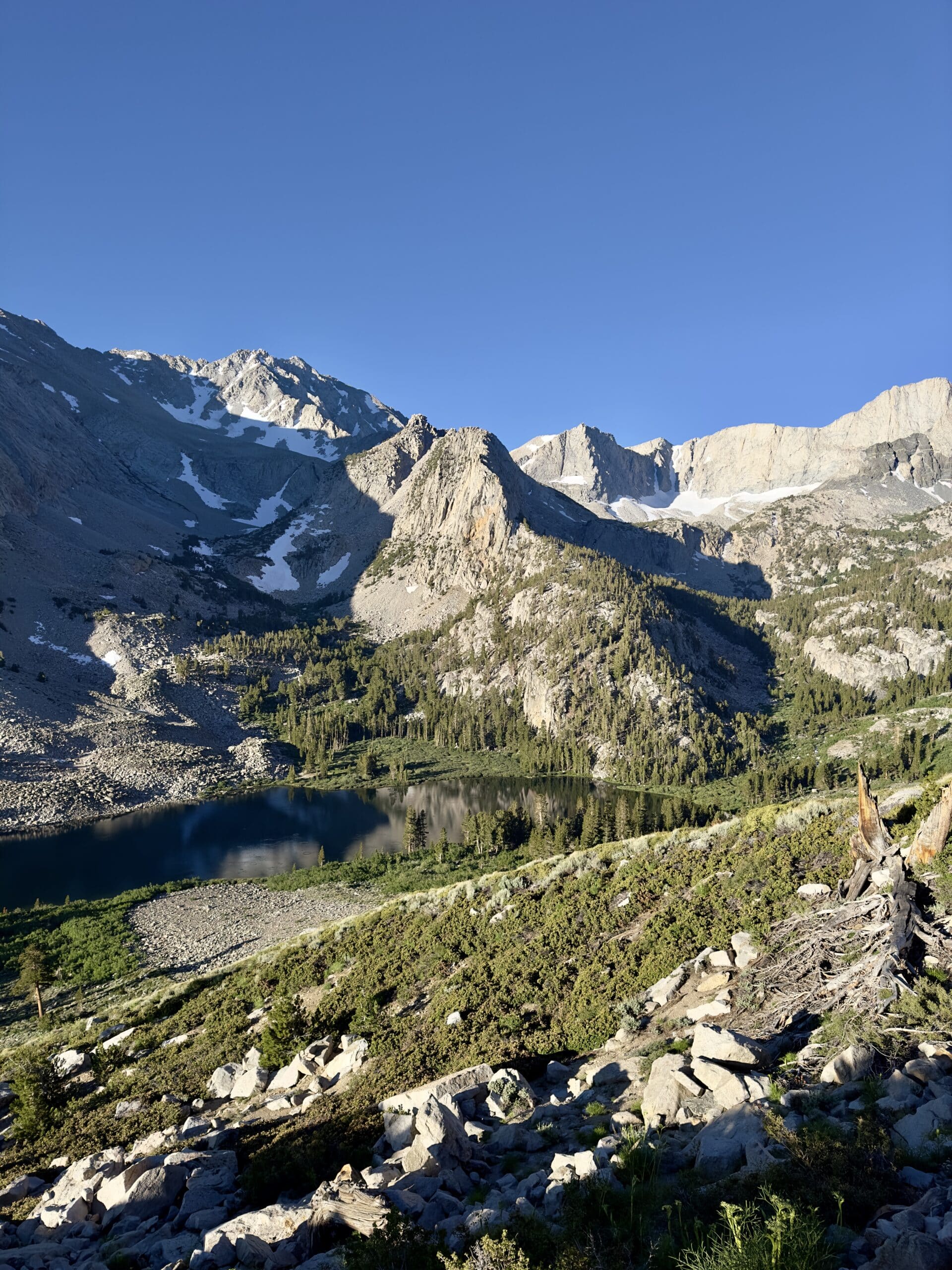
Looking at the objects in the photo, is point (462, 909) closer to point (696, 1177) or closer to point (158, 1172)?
point (158, 1172)

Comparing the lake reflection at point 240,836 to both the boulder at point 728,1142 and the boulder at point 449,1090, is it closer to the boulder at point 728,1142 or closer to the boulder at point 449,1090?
the boulder at point 449,1090

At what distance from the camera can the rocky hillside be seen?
686 cm

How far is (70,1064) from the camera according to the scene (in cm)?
2162

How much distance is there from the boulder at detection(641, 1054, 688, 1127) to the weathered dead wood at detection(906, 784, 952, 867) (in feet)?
26.6

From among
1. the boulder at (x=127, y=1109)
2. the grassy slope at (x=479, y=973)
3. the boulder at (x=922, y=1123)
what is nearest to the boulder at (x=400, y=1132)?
the grassy slope at (x=479, y=973)

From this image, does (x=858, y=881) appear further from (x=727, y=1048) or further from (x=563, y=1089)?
(x=563, y=1089)

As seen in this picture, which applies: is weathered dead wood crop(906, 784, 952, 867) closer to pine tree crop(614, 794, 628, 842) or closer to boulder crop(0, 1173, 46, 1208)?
boulder crop(0, 1173, 46, 1208)

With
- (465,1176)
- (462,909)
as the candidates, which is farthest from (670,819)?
(465,1176)

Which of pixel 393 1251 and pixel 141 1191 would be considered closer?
pixel 393 1251

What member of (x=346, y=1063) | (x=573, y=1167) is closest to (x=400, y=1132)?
(x=573, y=1167)

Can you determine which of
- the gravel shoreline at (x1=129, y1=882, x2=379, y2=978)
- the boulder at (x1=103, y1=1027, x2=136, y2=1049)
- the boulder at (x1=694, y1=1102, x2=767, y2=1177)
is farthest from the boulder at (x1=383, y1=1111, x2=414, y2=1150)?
the gravel shoreline at (x1=129, y1=882, x2=379, y2=978)

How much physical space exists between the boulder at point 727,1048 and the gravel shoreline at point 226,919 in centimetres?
2974

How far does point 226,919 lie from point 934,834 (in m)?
46.9

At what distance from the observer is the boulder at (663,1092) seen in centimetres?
944
